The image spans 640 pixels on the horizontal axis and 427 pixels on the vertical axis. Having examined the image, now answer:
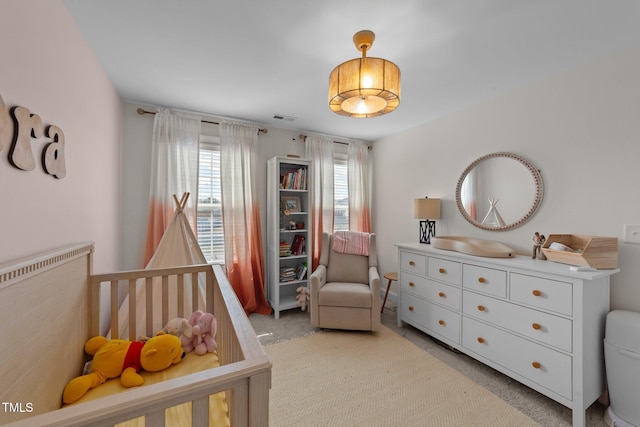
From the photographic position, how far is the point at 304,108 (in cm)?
280

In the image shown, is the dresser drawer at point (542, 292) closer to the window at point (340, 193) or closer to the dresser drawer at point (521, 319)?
the dresser drawer at point (521, 319)

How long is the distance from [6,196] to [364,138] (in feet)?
11.8

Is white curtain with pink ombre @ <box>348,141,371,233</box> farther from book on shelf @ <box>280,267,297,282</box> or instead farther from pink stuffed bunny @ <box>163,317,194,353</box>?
pink stuffed bunny @ <box>163,317,194,353</box>

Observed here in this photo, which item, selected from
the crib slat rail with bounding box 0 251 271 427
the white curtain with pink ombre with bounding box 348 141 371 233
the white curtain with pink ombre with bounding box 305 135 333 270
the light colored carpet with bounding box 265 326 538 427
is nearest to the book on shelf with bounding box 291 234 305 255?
the white curtain with pink ombre with bounding box 305 135 333 270

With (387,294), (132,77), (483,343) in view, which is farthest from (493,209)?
(132,77)

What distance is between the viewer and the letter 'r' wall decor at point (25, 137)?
3.11 ft

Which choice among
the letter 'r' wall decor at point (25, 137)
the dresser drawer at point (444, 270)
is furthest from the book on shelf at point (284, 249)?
the letter 'r' wall decor at point (25, 137)

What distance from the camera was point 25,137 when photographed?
105 centimetres

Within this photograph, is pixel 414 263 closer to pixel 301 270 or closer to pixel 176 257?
pixel 301 270

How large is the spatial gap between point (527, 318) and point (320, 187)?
8.21 feet

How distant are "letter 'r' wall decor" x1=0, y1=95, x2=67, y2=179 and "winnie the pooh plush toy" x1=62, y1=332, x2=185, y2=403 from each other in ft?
3.03

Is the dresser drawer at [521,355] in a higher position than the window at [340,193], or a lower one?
lower

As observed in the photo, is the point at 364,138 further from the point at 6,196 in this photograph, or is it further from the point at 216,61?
the point at 6,196

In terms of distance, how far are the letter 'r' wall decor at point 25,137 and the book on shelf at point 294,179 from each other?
211cm
